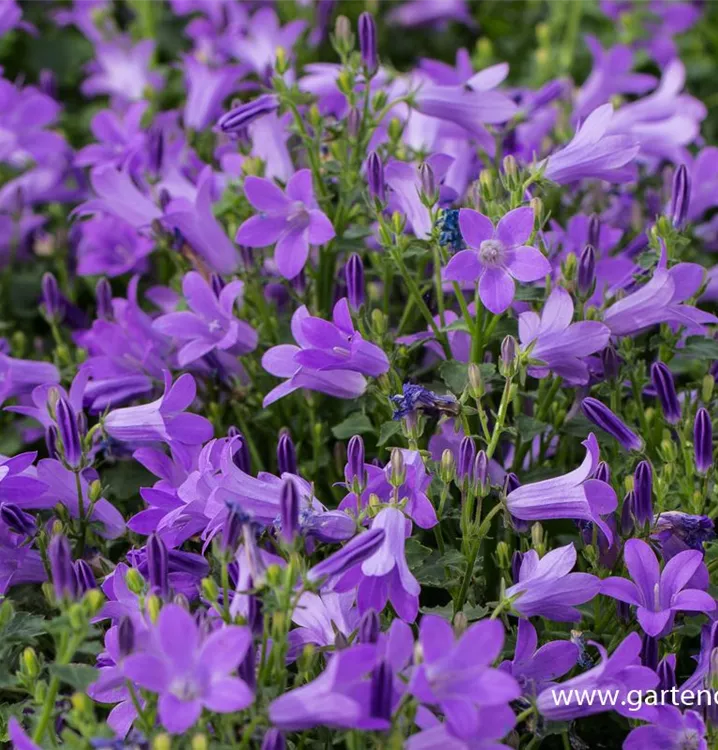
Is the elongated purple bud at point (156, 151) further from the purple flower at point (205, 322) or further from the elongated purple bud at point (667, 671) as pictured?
the elongated purple bud at point (667, 671)

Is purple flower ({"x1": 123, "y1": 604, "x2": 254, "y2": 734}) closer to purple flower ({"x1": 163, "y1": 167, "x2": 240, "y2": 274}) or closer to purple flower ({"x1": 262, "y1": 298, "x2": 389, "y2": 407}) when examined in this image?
purple flower ({"x1": 262, "y1": 298, "x2": 389, "y2": 407})

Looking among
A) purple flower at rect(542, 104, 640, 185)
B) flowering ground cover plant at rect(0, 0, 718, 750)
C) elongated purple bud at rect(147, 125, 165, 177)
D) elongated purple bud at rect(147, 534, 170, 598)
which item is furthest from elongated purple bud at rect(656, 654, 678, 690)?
elongated purple bud at rect(147, 125, 165, 177)

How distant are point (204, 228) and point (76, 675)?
1207mm

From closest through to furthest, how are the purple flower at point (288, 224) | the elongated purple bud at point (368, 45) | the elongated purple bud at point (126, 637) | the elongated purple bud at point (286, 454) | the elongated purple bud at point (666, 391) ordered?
1. the elongated purple bud at point (126, 637)
2. the elongated purple bud at point (286, 454)
3. the elongated purple bud at point (666, 391)
4. the purple flower at point (288, 224)
5. the elongated purple bud at point (368, 45)

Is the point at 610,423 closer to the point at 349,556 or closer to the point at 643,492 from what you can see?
the point at 643,492

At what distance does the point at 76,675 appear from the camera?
4.37 feet

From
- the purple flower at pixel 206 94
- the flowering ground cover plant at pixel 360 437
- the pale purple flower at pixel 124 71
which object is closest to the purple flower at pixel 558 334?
the flowering ground cover plant at pixel 360 437

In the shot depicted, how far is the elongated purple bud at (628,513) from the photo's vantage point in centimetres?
174

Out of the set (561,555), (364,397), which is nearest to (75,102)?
(364,397)

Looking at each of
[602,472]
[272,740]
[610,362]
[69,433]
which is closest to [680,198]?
[610,362]

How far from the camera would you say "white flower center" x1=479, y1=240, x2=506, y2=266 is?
177 centimetres

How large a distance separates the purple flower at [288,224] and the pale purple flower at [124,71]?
1.53 m

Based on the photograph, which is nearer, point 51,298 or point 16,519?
point 16,519

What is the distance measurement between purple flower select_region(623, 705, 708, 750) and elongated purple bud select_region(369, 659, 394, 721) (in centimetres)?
44
